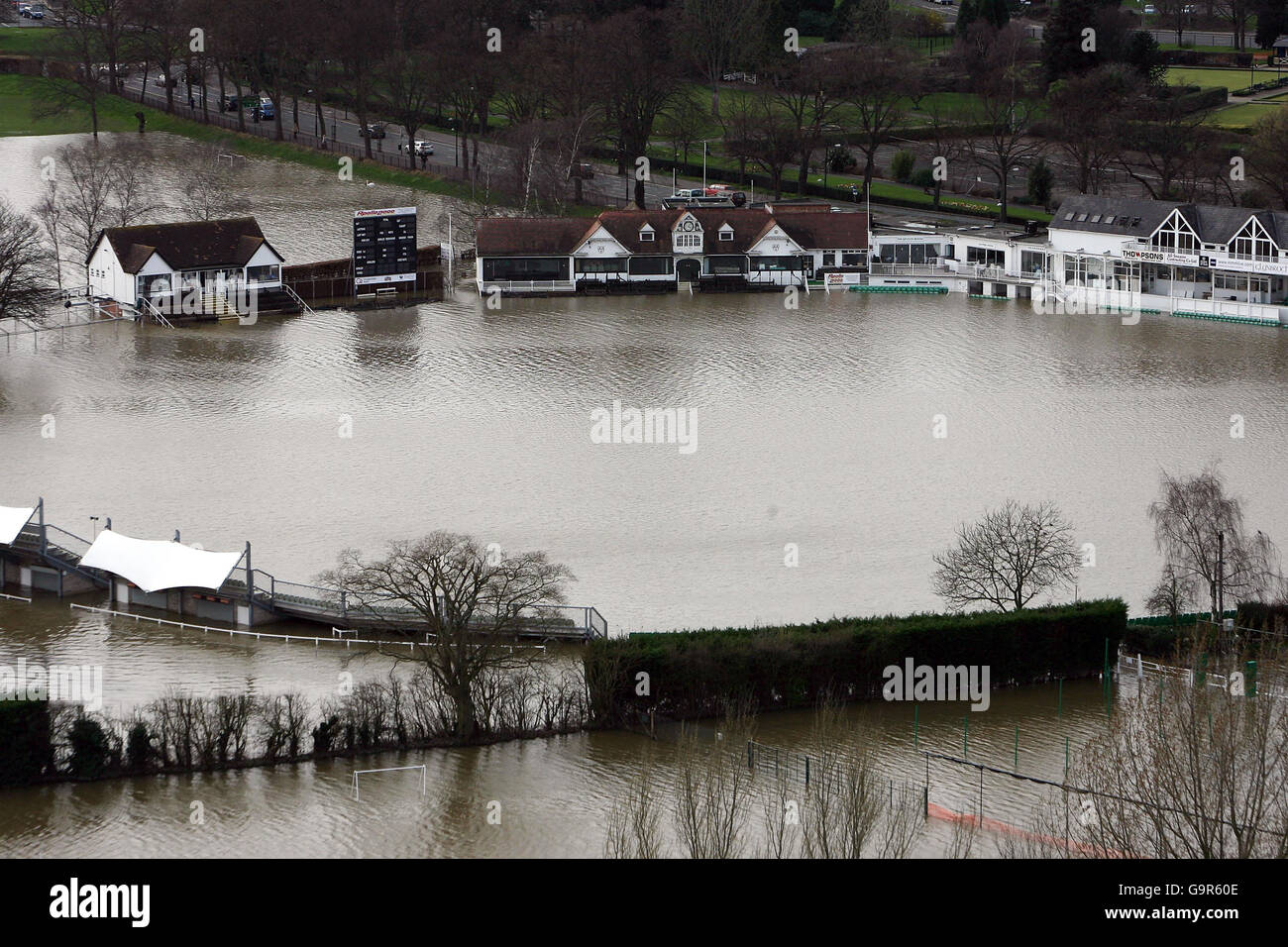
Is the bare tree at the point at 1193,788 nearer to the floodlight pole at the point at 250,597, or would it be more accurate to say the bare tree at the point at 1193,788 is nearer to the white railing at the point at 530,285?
the floodlight pole at the point at 250,597

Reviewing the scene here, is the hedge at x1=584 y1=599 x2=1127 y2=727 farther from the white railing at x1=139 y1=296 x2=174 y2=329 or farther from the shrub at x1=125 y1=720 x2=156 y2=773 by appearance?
the white railing at x1=139 y1=296 x2=174 y2=329

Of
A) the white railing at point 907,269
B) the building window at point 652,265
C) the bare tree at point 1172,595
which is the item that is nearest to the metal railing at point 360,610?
the bare tree at point 1172,595

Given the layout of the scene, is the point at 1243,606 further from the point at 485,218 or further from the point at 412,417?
the point at 485,218

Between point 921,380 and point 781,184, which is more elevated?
point 781,184

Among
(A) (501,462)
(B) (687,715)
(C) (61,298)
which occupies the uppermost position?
(C) (61,298)

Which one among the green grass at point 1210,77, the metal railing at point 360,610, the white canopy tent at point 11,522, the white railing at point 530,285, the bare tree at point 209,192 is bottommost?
the metal railing at point 360,610

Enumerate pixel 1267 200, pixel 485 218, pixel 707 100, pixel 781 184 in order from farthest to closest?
pixel 707 100 < pixel 781 184 < pixel 1267 200 < pixel 485 218

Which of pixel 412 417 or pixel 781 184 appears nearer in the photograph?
pixel 412 417

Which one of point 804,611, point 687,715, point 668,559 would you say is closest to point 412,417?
point 668,559
